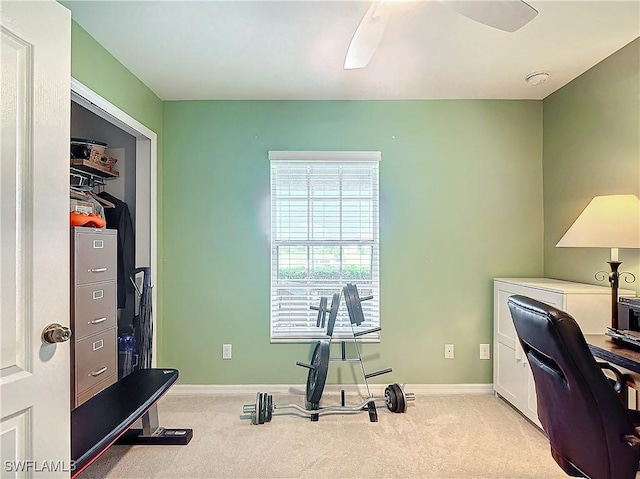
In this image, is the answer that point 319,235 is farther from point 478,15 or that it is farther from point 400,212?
point 478,15

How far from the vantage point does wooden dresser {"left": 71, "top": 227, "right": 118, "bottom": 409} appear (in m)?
2.35

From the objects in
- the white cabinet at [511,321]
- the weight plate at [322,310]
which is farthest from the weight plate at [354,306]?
the white cabinet at [511,321]

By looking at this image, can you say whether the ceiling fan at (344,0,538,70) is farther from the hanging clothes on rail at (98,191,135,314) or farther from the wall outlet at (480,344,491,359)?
the wall outlet at (480,344,491,359)

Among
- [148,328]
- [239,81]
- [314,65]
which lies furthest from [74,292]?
[314,65]

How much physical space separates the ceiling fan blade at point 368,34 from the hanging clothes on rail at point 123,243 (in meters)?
2.26

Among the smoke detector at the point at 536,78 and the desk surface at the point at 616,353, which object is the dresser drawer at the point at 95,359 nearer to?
the desk surface at the point at 616,353

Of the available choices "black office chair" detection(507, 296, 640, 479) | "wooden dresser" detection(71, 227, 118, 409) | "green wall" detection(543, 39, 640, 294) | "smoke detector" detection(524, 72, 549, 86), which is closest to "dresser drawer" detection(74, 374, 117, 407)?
"wooden dresser" detection(71, 227, 118, 409)

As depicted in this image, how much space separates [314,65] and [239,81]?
0.64 m

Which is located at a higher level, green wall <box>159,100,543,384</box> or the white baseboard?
green wall <box>159,100,543,384</box>

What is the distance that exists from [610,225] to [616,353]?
79 centimetres

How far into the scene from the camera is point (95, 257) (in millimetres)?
2562

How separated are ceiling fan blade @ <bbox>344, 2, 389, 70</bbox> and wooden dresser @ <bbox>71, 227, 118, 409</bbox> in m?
1.82

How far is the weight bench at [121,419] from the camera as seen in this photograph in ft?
5.86

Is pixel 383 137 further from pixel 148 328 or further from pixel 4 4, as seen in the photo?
pixel 4 4
